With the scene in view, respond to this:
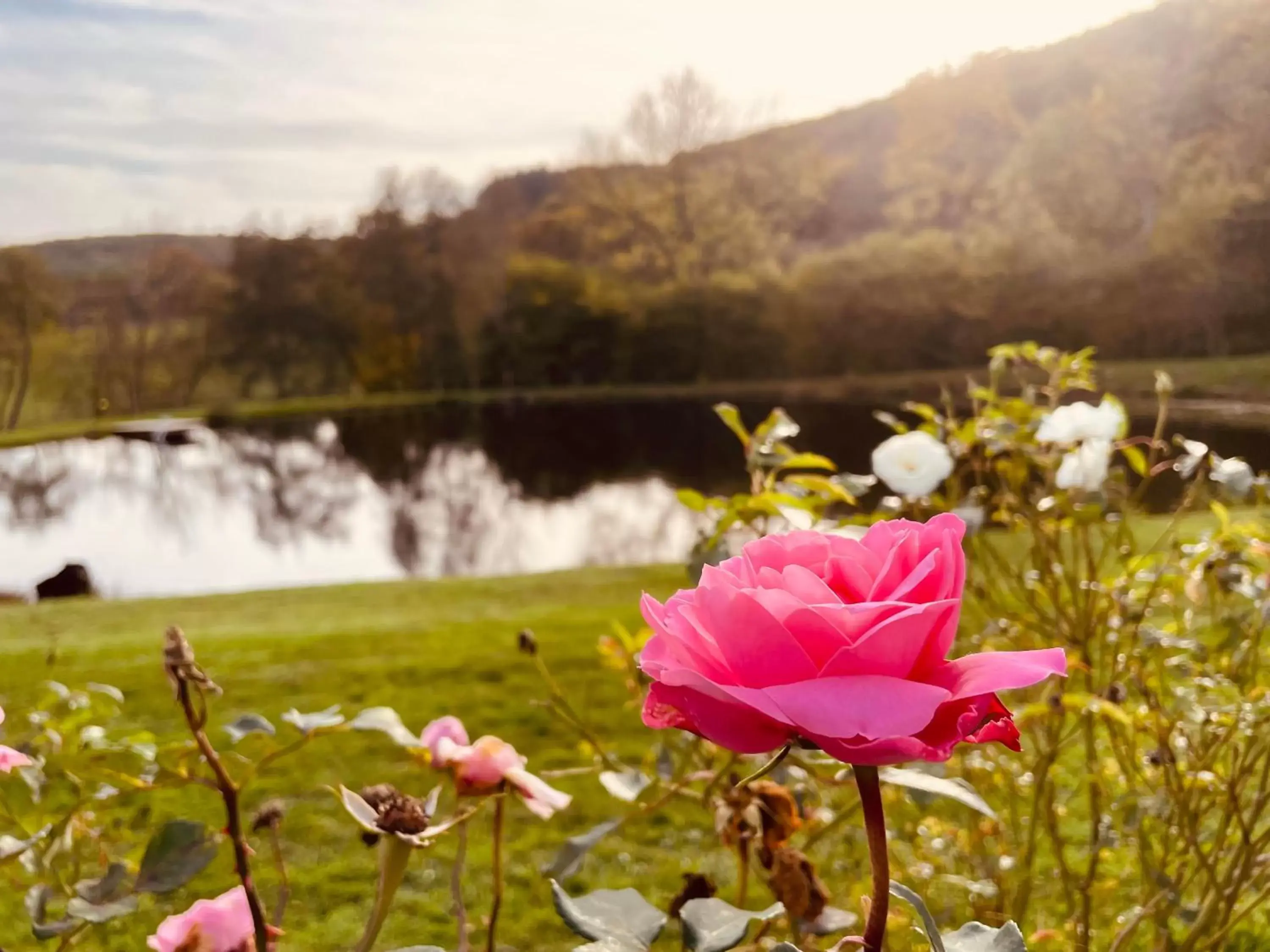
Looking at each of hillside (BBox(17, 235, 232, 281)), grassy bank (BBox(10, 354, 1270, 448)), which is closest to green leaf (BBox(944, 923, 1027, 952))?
grassy bank (BBox(10, 354, 1270, 448))

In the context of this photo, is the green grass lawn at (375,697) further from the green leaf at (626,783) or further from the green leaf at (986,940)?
the green leaf at (986,940)

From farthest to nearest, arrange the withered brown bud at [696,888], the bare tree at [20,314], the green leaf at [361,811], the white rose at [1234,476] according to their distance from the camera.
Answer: the bare tree at [20,314], the white rose at [1234,476], the withered brown bud at [696,888], the green leaf at [361,811]

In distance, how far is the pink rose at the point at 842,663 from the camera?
0.21m

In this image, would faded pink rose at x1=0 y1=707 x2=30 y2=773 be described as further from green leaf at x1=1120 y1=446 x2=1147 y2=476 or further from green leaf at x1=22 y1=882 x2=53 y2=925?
green leaf at x1=1120 y1=446 x2=1147 y2=476

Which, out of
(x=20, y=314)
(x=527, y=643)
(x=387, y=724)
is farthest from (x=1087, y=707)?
(x=20, y=314)

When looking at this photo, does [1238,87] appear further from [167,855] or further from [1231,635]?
[167,855]

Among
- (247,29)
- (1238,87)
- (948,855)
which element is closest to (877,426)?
(1238,87)

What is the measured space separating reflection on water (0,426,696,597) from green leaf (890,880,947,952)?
21.4 feet

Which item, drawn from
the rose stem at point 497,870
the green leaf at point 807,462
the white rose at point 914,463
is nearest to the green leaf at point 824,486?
the green leaf at point 807,462

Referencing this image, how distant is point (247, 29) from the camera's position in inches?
107

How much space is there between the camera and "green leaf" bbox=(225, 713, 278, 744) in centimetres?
45

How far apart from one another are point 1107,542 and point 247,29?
2784 millimetres

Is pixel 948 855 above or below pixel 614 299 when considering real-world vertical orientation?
below

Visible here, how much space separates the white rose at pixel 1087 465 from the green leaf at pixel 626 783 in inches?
21.8
